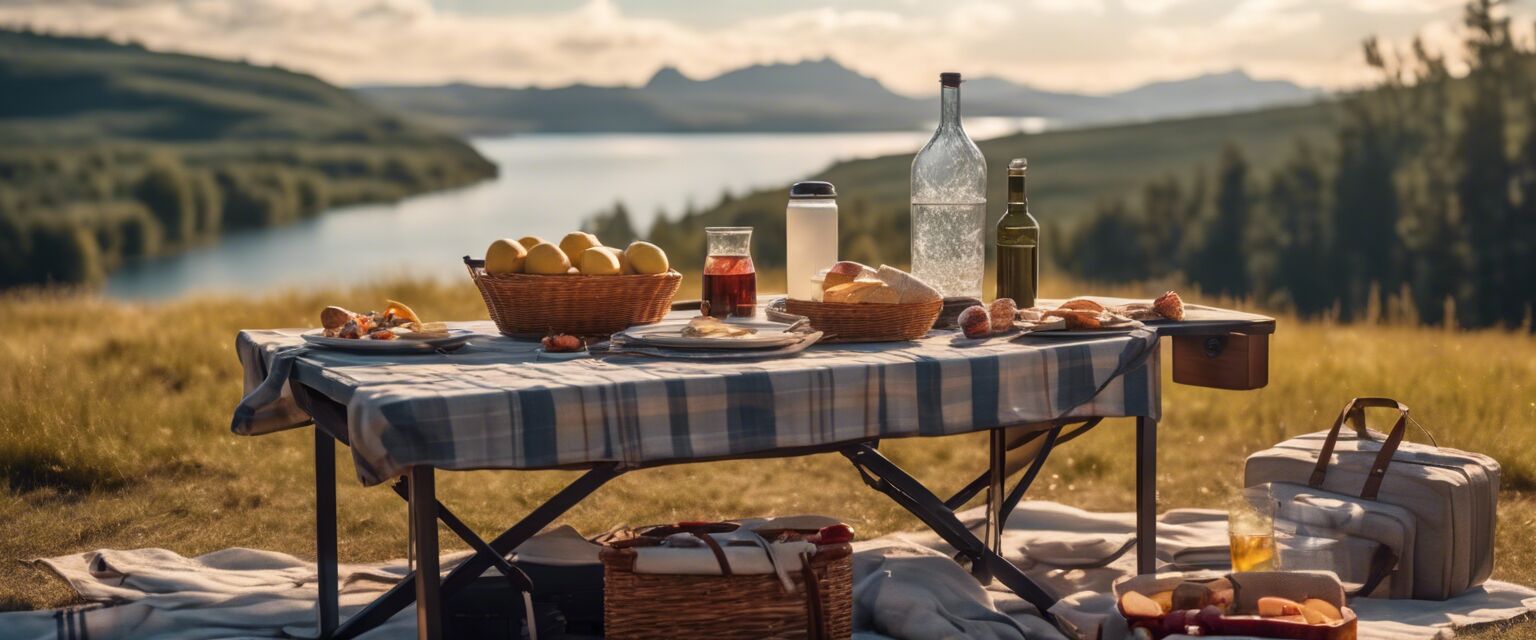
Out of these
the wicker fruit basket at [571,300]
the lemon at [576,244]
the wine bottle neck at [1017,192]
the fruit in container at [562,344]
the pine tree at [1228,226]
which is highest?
the wine bottle neck at [1017,192]

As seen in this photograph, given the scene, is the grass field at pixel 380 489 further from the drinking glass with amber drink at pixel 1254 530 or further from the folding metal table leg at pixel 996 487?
the folding metal table leg at pixel 996 487

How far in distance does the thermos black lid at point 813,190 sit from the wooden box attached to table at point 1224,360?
2.77 ft

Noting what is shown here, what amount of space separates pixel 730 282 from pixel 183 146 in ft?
260

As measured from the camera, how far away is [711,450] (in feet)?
7.93

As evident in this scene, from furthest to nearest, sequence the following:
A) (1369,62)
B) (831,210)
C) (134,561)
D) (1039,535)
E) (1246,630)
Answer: (1369,62), (1039,535), (134,561), (831,210), (1246,630)

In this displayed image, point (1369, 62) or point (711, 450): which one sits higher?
point (1369, 62)

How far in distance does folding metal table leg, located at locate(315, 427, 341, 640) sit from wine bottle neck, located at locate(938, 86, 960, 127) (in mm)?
1508

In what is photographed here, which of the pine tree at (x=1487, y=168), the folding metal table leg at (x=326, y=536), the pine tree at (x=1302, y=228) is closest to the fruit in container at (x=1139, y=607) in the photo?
the folding metal table leg at (x=326, y=536)

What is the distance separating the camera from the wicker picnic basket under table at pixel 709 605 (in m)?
2.58

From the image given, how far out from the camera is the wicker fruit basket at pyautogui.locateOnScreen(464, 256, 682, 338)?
2846 millimetres

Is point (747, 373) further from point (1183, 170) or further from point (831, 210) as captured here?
point (1183, 170)

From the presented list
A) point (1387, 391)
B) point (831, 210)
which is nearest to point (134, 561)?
point (831, 210)

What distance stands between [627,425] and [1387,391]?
15.0 feet

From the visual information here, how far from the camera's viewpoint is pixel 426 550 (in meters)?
2.36
